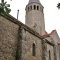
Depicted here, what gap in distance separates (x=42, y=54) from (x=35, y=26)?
13.0 meters

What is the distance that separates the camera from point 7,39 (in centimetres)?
1268

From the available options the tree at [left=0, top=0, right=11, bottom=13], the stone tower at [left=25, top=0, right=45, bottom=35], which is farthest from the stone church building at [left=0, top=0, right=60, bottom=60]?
the stone tower at [left=25, top=0, right=45, bottom=35]

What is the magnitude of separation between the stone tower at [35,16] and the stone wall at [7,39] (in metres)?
16.2

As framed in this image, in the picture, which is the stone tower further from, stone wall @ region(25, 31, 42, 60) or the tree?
the tree

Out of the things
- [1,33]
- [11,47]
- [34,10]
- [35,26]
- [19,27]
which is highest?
[34,10]

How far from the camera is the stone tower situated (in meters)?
30.3

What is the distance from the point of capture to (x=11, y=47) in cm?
1298

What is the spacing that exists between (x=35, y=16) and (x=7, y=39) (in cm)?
1910

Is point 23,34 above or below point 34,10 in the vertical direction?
below

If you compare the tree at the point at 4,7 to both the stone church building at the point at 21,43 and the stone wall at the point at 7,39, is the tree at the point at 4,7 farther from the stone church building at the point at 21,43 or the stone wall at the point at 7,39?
the stone wall at the point at 7,39

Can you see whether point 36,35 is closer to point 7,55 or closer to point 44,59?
point 44,59

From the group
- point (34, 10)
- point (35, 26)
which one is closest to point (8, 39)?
point (35, 26)

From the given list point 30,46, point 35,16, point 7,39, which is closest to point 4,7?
point 7,39

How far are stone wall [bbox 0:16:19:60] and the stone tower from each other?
16161 millimetres
